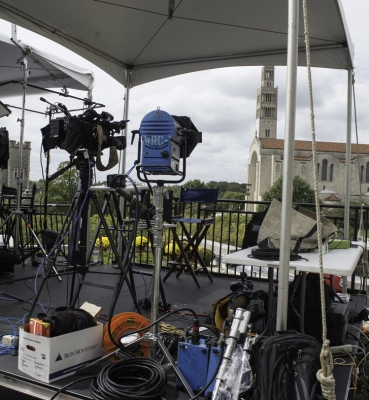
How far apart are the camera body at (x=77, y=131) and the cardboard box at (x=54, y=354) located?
128 cm

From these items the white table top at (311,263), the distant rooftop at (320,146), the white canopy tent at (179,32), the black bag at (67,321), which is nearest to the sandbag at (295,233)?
the white table top at (311,263)

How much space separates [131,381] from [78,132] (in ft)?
5.36

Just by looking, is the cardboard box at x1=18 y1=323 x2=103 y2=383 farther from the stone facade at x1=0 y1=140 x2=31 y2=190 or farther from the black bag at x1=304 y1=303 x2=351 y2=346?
the stone facade at x1=0 y1=140 x2=31 y2=190

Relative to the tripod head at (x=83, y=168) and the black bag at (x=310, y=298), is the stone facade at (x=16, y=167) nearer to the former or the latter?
the tripod head at (x=83, y=168)

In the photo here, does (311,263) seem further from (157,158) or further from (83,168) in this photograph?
(83,168)

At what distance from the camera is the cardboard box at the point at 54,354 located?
6.18 ft

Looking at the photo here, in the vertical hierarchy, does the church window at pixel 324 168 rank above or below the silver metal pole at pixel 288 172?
above

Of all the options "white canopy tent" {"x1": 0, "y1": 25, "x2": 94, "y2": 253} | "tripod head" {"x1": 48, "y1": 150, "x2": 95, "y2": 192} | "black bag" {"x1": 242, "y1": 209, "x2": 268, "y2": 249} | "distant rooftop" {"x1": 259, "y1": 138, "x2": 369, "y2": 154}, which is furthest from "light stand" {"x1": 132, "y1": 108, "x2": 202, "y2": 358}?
"distant rooftop" {"x1": 259, "y1": 138, "x2": 369, "y2": 154}

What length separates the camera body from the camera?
2.70 metres

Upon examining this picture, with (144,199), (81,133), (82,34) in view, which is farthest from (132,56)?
(144,199)

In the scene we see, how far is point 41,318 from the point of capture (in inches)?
79.1

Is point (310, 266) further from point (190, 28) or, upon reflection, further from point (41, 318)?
point (190, 28)

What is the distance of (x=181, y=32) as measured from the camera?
4.12 meters

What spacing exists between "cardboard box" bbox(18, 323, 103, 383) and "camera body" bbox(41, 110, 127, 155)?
1275 mm
